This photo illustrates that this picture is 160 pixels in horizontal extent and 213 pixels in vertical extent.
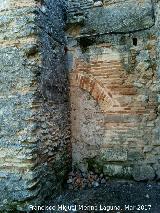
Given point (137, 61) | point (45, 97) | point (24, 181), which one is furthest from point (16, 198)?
point (137, 61)

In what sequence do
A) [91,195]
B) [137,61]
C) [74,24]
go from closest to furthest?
1. [91,195]
2. [137,61]
3. [74,24]

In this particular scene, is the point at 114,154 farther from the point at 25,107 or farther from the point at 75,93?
the point at 25,107

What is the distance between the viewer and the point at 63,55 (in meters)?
4.68

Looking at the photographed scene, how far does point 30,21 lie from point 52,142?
1676 mm

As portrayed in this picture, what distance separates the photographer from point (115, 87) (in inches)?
177

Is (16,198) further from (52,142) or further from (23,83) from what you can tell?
(23,83)

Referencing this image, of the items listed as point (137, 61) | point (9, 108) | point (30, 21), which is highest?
point (30, 21)

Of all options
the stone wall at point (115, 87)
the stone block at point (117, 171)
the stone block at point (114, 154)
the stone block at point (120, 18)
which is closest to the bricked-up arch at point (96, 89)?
the stone wall at point (115, 87)

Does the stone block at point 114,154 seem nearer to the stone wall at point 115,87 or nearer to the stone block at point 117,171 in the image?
the stone wall at point 115,87

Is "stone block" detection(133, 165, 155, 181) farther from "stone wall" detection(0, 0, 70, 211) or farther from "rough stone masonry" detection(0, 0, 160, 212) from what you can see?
"stone wall" detection(0, 0, 70, 211)

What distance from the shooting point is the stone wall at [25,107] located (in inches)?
137

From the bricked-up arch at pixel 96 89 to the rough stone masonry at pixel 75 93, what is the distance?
0.02 metres

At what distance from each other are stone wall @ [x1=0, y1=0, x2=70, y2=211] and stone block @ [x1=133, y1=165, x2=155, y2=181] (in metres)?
1.27

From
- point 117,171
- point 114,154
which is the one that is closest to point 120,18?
point 114,154
